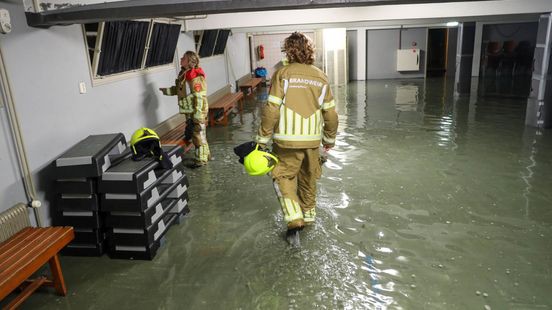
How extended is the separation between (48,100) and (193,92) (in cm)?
178

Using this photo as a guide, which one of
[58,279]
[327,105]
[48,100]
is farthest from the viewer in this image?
[48,100]

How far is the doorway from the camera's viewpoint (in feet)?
47.0

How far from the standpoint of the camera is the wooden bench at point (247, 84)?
10788 millimetres

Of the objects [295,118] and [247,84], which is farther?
[247,84]

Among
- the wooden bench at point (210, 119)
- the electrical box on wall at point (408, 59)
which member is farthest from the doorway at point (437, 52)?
the wooden bench at point (210, 119)

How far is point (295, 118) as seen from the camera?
9.82ft

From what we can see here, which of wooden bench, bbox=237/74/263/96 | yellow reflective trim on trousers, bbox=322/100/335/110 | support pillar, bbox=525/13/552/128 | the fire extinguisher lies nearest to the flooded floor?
yellow reflective trim on trousers, bbox=322/100/335/110

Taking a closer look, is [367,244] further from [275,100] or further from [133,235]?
[133,235]

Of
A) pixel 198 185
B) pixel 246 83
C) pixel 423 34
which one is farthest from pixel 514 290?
pixel 423 34

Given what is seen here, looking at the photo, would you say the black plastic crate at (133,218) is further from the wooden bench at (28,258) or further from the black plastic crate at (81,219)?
the wooden bench at (28,258)

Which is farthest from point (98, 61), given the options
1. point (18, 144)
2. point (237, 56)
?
point (237, 56)

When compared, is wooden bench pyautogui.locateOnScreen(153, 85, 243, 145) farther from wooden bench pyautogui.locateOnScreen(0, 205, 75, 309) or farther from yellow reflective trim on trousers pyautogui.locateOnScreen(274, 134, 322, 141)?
wooden bench pyautogui.locateOnScreen(0, 205, 75, 309)

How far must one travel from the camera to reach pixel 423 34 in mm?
13281

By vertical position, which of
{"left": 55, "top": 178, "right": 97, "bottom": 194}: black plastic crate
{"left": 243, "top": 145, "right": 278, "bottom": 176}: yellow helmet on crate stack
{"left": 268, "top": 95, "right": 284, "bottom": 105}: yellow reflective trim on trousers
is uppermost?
{"left": 268, "top": 95, "right": 284, "bottom": 105}: yellow reflective trim on trousers
